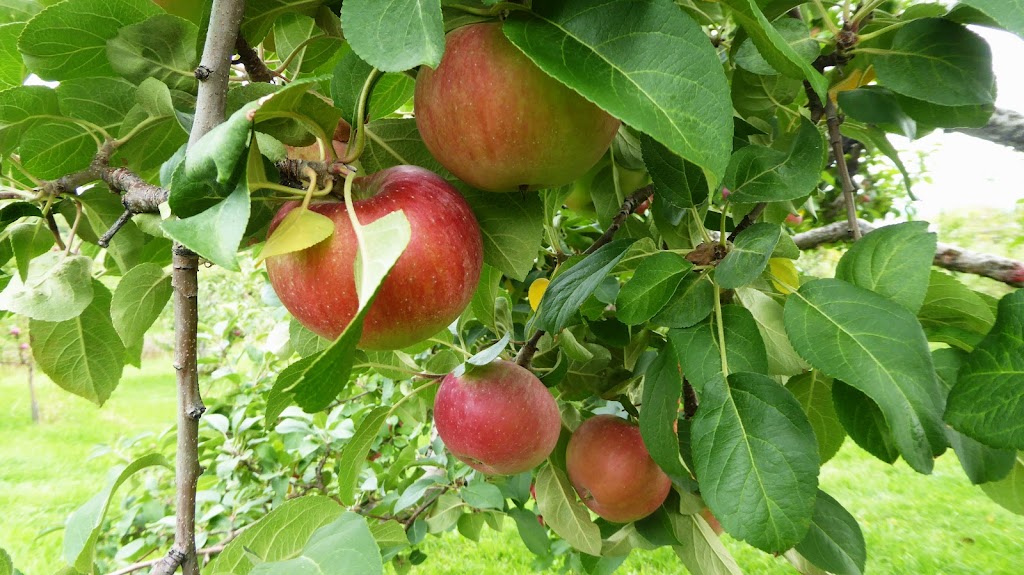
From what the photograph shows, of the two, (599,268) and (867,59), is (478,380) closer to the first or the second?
(599,268)

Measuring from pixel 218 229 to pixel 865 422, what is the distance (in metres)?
0.49

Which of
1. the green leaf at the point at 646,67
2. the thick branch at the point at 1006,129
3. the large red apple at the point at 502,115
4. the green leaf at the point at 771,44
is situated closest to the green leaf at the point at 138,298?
→ the large red apple at the point at 502,115

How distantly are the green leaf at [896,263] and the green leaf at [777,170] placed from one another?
0.07 m

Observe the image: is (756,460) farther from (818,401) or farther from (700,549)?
(700,549)

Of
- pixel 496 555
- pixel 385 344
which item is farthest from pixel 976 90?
pixel 496 555

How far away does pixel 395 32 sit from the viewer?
0.35m

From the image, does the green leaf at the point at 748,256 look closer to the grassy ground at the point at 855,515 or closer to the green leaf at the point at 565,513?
the green leaf at the point at 565,513

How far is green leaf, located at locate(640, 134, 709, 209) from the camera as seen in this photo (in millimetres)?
524

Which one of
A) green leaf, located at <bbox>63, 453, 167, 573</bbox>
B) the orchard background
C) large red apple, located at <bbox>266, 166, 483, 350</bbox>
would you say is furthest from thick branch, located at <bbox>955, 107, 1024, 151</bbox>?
green leaf, located at <bbox>63, 453, 167, 573</bbox>

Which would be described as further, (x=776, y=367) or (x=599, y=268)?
(x=776, y=367)

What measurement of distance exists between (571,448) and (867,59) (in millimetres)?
654

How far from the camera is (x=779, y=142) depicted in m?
0.64

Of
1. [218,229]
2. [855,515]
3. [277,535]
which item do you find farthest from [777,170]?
[855,515]

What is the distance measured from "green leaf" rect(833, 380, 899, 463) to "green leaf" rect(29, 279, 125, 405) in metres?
0.80
